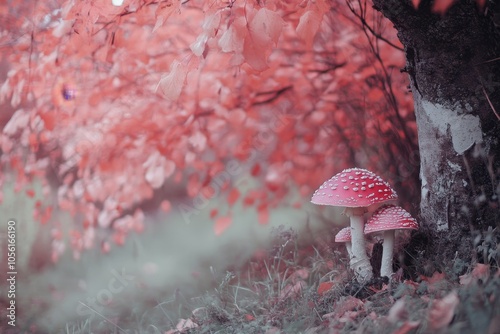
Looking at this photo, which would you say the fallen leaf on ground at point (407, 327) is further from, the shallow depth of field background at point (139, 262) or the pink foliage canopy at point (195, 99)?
the pink foliage canopy at point (195, 99)

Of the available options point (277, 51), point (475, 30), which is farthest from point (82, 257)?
point (475, 30)

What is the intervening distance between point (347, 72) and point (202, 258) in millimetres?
2125

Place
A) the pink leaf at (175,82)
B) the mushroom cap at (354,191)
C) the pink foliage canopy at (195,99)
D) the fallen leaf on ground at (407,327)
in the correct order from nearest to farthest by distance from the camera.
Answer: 1. the fallen leaf on ground at (407,327)
2. the pink leaf at (175,82)
3. the mushroom cap at (354,191)
4. the pink foliage canopy at (195,99)

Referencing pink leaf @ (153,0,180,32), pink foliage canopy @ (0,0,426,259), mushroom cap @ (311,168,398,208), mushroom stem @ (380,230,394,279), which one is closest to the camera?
pink leaf @ (153,0,180,32)

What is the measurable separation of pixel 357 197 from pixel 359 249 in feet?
0.97

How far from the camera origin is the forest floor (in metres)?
1.27

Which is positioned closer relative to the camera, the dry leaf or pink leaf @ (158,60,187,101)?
the dry leaf

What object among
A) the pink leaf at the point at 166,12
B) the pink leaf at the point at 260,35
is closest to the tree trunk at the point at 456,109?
the pink leaf at the point at 260,35

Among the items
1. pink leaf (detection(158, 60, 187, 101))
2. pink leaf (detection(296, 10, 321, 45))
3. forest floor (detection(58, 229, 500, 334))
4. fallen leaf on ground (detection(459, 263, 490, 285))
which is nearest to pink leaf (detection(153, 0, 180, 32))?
pink leaf (detection(158, 60, 187, 101))

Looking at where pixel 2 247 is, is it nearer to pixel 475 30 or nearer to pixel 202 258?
pixel 202 258

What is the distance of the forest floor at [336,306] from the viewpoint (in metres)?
1.27

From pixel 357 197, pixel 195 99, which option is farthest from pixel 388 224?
pixel 195 99

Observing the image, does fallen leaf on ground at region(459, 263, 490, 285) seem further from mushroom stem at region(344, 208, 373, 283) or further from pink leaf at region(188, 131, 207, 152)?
pink leaf at region(188, 131, 207, 152)

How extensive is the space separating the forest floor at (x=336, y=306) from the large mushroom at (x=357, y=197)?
0.10 m
